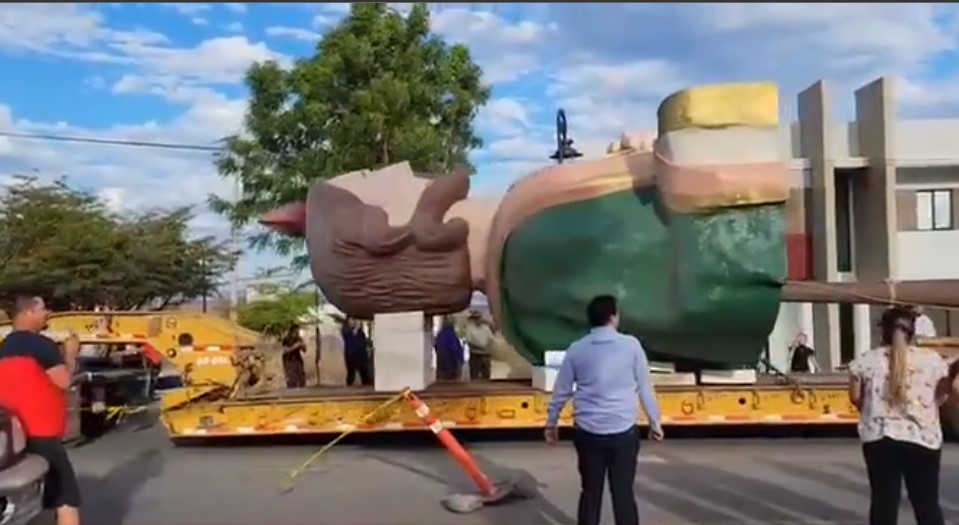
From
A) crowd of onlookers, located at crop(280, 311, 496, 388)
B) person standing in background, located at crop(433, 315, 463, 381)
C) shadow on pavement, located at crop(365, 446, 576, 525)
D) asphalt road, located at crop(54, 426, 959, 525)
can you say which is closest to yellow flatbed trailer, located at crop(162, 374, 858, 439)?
asphalt road, located at crop(54, 426, 959, 525)

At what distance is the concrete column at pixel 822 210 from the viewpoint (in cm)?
2519

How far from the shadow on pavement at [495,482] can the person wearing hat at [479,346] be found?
7.60 metres

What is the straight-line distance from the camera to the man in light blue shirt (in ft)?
22.2

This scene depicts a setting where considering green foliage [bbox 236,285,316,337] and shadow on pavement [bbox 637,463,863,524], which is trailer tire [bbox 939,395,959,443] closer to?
shadow on pavement [bbox 637,463,863,524]

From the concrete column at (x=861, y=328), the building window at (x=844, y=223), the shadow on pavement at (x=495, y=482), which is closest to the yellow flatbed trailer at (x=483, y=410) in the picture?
the shadow on pavement at (x=495, y=482)

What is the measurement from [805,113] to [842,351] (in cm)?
518

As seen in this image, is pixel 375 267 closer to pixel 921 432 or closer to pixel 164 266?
pixel 921 432

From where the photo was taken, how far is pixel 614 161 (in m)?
12.0

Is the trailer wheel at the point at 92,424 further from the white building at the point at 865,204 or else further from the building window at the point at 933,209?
the building window at the point at 933,209

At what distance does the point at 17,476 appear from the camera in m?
6.23

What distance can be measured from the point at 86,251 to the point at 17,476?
25.5 metres

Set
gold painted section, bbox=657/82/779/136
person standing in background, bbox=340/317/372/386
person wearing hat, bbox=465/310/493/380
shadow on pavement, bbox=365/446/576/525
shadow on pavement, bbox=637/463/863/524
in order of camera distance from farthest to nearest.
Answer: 1. person wearing hat, bbox=465/310/493/380
2. person standing in background, bbox=340/317/372/386
3. gold painted section, bbox=657/82/779/136
4. shadow on pavement, bbox=365/446/576/525
5. shadow on pavement, bbox=637/463/863/524

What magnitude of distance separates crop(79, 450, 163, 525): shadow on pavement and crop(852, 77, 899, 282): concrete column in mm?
16388

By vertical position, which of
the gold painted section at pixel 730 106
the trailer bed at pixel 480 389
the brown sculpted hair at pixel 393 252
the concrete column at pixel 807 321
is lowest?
the concrete column at pixel 807 321
